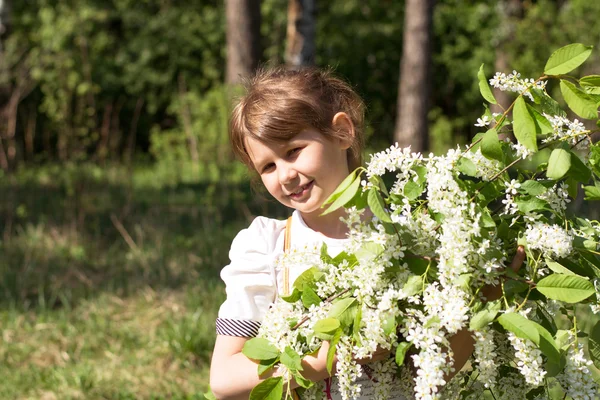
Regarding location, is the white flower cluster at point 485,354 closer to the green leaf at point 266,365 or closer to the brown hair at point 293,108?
the green leaf at point 266,365

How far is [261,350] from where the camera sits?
1621 mm

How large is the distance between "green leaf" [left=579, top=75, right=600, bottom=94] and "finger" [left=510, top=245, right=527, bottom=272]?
36cm

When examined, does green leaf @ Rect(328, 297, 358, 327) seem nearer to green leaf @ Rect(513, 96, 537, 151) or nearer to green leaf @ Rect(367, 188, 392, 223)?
green leaf @ Rect(367, 188, 392, 223)

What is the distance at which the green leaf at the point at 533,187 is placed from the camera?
154 centimetres

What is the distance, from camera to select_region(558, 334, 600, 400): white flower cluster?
1535 millimetres

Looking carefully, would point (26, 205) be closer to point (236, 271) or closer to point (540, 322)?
point (236, 271)

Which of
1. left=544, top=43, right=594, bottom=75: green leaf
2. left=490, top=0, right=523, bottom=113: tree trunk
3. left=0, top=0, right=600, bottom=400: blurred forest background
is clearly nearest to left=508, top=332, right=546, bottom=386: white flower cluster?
left=544, top=43, right=594, bottom=75: green leaf

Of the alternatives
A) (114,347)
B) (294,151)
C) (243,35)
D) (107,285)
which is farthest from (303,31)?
(294,151)

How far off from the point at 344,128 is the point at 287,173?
23cm

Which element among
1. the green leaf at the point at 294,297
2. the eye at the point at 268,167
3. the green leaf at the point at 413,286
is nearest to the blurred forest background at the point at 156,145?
the eye at the point at 268,167

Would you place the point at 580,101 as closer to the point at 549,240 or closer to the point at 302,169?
the point at 549,240

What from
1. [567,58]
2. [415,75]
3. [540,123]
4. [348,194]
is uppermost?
[567,58]

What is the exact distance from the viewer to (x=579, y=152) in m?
1.68

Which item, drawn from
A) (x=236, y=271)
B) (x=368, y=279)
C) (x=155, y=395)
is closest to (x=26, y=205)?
(x=155, y=395)
